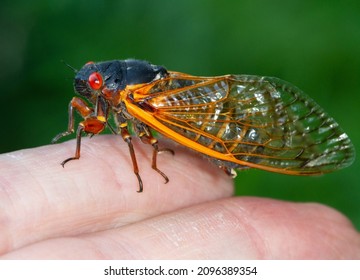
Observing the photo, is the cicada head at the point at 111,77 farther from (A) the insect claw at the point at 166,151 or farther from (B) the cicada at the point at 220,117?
(A) the insect claw at the point at 166,151

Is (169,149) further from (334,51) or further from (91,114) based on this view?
(334,51)

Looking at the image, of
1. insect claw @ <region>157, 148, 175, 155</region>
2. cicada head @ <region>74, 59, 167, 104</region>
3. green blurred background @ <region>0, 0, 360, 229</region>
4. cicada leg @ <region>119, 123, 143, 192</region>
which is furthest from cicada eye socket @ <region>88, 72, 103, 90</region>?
green blurred background @ <region>0, 0, 360, 229</region>

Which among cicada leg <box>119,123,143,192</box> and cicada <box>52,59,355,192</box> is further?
cicada <box>52,59,355,192</box>

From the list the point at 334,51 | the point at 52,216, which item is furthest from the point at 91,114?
the point at 334,51

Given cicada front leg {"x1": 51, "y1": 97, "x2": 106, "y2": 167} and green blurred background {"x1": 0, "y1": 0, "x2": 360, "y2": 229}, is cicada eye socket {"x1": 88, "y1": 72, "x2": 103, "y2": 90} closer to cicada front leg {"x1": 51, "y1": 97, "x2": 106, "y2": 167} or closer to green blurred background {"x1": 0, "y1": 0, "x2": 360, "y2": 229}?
cicada front leg {"x1": 51, "y1": 97, "x2": 106, "y2": 167}

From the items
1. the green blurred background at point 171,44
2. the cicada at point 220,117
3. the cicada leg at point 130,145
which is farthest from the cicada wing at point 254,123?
the green blurred background at point 171,44

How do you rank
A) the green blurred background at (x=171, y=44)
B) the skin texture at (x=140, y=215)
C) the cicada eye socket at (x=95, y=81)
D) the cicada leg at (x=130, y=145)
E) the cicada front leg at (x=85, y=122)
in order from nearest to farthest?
1. the skin texture at (x=140, y=215)
2. the cicada leg at (x=130, y=145)
3. the cicada front leg at (x=85, y=122)
4. the cicada eye socket at (x=95, y=81)
5. the green blurred background at (x=171, y=44)

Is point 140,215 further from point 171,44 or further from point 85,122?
point 171,44

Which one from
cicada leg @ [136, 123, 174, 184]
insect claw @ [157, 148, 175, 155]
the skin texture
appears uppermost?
cicada leg @ [136, 123, 174, 184]
